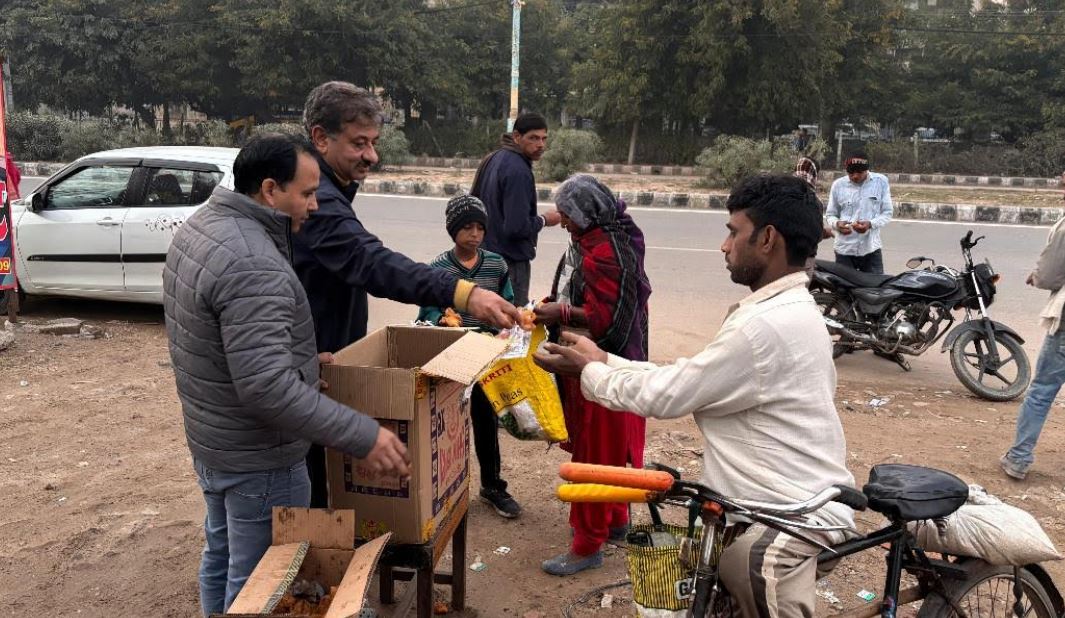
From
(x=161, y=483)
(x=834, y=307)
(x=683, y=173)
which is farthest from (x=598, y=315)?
(x=683, y=173)

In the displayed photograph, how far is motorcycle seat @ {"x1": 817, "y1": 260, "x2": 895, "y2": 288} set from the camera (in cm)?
631

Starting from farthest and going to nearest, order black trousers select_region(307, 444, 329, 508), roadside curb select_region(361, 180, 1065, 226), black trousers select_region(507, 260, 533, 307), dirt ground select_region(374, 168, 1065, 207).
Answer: dirt ground select_region(374, 168, 1065, 207) < roadside curb select_region(361, 180, 1065, 226) < black trousers select_region(507, 260, 533, 307) < black trousers select_region(307, 444, 329, 508)

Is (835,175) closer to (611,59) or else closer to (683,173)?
(683,173)

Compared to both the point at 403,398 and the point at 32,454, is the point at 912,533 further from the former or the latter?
the point at 32,454

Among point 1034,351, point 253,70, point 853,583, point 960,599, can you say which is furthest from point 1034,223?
point 253,70

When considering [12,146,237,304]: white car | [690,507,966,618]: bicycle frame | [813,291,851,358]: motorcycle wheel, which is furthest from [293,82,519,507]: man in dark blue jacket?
[12,146,237,304]: white car

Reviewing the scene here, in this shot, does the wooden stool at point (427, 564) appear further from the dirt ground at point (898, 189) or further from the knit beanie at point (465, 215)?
the dirt ground at point (898, 189)

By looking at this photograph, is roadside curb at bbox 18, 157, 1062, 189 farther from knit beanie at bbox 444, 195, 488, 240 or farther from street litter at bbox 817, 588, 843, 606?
street litter at bbox 817, 588, 843, 606

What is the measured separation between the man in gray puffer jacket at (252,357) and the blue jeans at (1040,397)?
3616mm

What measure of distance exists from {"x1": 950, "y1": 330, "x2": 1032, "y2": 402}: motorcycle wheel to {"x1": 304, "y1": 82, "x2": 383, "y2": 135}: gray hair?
4.74 m

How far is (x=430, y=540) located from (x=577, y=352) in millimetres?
739

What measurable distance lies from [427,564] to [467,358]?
64cm

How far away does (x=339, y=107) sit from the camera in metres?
2.72

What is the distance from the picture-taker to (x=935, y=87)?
27516 millimetres
